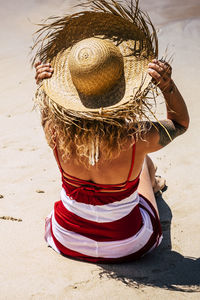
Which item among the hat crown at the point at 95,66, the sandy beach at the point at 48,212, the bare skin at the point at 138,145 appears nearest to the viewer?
the hat crown at the point at 95,66

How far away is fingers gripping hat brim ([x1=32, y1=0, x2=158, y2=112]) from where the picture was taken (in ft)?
5.85

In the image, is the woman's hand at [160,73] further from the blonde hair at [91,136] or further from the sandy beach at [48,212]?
the sandy beach at [48,212]

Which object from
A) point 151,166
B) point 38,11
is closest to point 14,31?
point 38,11

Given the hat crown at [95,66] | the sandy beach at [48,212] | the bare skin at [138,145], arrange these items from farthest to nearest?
the sandy beach at [48,212], the bare skin at [138,145], the hat crown at [95,66]

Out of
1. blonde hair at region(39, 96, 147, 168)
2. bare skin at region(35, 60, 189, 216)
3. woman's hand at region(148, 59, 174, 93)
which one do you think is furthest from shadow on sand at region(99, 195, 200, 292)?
woman's hand at region(148, 59, 174, 93)

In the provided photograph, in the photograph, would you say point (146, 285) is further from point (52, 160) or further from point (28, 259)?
point (52, 160)

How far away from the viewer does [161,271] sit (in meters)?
2.15

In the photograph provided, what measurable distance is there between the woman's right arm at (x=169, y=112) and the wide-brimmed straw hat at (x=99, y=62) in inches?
2.4

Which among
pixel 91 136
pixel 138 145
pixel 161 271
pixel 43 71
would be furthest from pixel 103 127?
pixel 161 271

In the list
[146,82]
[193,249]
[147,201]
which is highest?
[146,82]

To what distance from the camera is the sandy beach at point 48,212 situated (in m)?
2.00

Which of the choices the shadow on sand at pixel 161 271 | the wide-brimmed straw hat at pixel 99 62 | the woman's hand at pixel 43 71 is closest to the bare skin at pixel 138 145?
the woman's hand at pixel 43 71

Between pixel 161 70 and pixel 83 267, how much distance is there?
3.87ft

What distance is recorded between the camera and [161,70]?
1.72 metres
